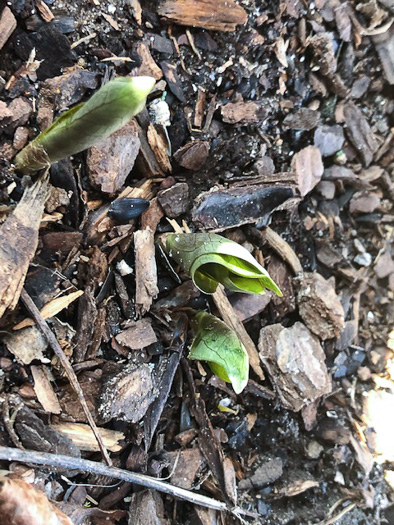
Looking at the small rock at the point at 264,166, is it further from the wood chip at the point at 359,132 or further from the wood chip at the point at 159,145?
the wood chip at the point at 359,132

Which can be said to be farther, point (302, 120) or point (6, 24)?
point (302, 120)

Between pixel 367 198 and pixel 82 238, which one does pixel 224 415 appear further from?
pixel 367 198

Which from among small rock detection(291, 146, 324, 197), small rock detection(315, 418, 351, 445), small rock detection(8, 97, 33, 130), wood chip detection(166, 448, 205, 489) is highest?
small rock detection(8, 97, 33, 130)

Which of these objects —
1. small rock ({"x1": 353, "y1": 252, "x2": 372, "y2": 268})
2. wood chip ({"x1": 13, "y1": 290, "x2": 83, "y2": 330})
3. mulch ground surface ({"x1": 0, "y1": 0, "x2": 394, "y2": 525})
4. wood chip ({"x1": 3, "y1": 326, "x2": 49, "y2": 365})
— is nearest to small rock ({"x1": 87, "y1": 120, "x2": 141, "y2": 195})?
mulch ground surface ({"x1": 0, "y1": 0, "x2": 394, "y2": 525})

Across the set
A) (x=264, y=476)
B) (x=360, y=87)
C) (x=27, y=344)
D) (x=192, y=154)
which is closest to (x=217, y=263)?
(x=192, y=154)

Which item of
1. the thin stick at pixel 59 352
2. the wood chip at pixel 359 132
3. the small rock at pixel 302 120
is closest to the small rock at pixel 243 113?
the small rock at pixel 302 120

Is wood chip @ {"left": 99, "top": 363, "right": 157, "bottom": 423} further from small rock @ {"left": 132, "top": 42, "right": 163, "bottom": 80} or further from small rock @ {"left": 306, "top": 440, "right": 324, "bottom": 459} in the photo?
small rock @ {"left": 132, "top": 42, "right": 163, "bottom": 80}

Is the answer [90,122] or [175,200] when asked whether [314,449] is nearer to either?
[175,200]
